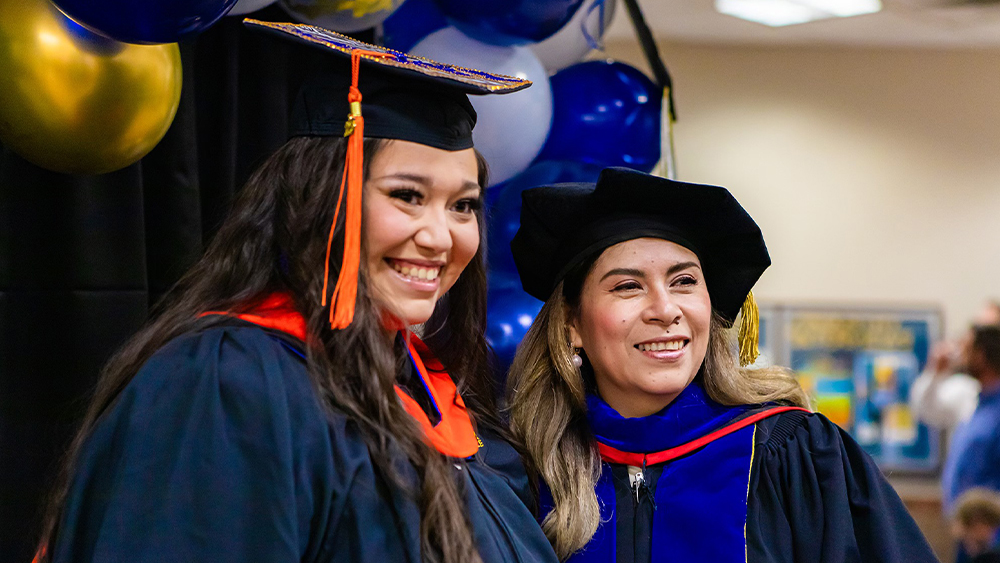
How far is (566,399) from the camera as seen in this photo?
77.2 inches

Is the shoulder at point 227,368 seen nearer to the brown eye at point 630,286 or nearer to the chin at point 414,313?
the chin at point 414,313

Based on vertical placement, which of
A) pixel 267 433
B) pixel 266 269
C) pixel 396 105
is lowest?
pixel 267 433

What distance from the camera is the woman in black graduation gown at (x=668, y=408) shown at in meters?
1.67

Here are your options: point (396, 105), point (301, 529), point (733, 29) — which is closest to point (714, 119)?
point (733, 29)

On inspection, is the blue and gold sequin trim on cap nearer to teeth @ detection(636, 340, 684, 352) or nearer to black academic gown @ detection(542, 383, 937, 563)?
teeth @ detection(636, 340, 684, 352)

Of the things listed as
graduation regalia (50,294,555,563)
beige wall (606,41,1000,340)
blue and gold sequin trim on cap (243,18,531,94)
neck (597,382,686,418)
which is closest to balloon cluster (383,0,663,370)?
neck (597,382,686,418)

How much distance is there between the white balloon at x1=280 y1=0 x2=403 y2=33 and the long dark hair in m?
0.71

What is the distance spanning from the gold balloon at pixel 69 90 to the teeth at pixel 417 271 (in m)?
0.55

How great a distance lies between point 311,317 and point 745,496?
0.89 meters

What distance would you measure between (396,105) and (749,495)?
0.97 metres

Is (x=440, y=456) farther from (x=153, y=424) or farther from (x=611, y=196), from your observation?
(x=611, y=196)

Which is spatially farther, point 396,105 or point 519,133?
point 519,133

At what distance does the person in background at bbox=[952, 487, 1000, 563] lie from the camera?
3.44 metres

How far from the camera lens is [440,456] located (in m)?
1.38
